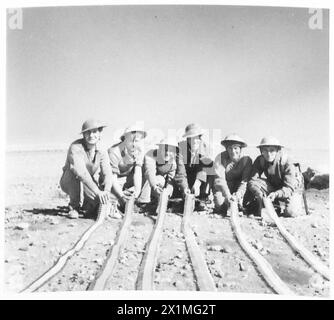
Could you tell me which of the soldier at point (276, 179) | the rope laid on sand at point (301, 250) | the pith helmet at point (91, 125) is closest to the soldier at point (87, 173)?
the pith helmet at point (91, 125)

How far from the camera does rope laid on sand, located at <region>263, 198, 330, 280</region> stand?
6121mm

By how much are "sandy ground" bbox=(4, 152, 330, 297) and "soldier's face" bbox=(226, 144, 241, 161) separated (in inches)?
32.9

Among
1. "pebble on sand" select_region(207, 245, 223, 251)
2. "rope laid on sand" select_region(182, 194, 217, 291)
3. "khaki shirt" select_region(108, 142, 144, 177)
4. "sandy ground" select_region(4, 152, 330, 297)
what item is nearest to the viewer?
"rope laid on sand" select_region(182, 194, 217, 291)

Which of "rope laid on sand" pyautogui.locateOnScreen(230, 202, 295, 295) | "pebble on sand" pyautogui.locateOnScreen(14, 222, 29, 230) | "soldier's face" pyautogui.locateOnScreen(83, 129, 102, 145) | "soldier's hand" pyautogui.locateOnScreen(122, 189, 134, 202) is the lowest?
"rope laid on sand" pyautogui.locateOnScreen(230, 202, 295, 295)

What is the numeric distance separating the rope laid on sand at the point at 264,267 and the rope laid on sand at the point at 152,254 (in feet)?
3.15

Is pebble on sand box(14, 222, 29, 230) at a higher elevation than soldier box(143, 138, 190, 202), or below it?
below

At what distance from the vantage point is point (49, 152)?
23.8 feet

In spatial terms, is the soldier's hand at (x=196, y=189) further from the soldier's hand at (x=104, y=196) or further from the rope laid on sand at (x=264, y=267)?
the soldier's hand at (x=104, y=196)

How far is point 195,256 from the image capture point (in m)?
6.13

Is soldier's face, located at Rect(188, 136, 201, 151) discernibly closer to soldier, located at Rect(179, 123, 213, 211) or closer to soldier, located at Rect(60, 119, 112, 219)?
soldier, located at Rect(179, 123, 213, 211)

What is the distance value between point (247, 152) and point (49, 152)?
9.05 feet

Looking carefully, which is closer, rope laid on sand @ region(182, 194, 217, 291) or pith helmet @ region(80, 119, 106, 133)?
rope laid on sand @ region(182, 194, 217, 291)

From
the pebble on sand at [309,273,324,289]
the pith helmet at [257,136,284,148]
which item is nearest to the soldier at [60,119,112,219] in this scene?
the pith helmet at [257,136,284,148]
